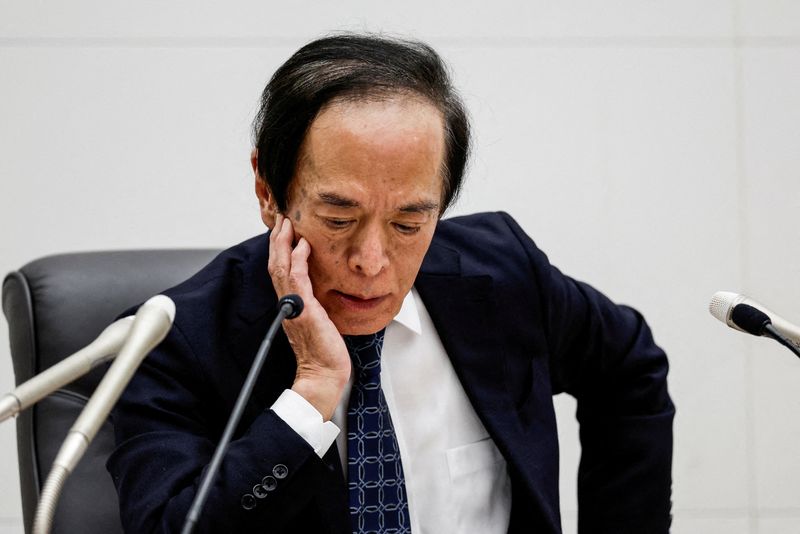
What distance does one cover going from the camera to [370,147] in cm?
116

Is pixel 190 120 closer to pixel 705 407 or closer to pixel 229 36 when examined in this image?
pixel 229 36

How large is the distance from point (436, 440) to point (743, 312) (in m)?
0.52

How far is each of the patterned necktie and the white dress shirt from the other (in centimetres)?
4

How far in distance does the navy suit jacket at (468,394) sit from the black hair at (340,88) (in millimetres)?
167

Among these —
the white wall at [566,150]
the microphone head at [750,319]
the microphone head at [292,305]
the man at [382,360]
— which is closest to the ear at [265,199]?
the man at [382,360]

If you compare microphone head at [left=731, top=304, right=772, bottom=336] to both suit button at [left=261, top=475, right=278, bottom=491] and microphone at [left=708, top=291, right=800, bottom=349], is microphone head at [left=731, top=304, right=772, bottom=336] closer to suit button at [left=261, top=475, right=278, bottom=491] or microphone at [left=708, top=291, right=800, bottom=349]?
microphone at [left=708, top=291, right=800, bottom=349]

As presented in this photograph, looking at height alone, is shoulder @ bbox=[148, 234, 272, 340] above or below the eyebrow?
below

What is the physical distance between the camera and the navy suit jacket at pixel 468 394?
44.7 inches

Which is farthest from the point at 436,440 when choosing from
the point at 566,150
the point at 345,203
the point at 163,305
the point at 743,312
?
the point at 566,150

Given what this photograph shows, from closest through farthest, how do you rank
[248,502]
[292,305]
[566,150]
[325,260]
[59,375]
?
[59,375] → [292,305] → [248,502] → [325,260] → [566,150]

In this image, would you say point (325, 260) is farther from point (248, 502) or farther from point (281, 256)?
point (248, 502)

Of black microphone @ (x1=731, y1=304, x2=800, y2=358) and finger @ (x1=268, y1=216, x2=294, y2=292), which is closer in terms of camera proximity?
black microphone @ (x1=731, y1=304, x2=800, y2=358)

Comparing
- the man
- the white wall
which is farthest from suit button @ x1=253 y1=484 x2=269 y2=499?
the white wall

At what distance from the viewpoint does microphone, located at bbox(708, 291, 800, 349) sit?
100cm
